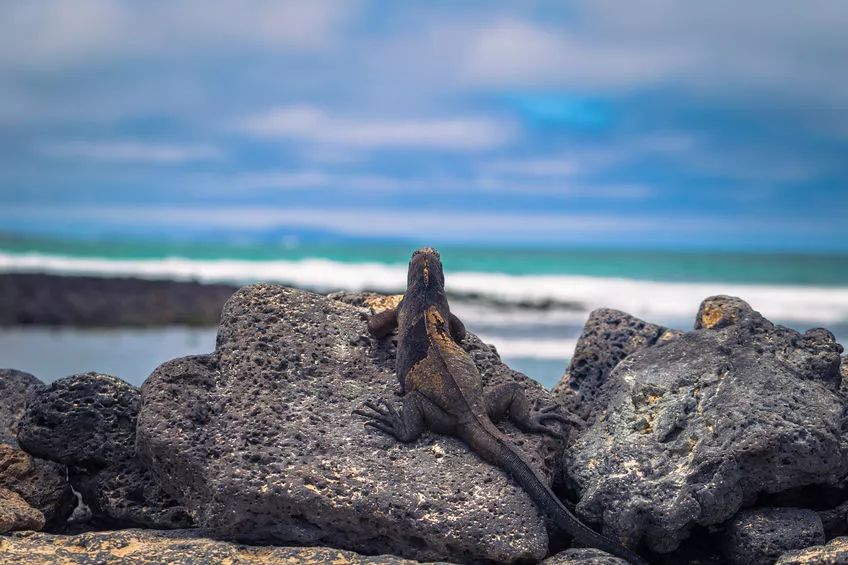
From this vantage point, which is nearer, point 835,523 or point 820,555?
point 820,555

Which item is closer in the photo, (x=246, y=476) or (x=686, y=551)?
(x=246, y=476)

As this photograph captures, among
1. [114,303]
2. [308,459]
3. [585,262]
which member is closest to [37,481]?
[308,459]

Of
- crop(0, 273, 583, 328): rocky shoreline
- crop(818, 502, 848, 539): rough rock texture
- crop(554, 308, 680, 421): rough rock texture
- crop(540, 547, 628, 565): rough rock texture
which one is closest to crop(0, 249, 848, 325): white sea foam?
crop(0, 273, 583, 328): rocky shoreline

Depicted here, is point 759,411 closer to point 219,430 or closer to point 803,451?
point 803,451

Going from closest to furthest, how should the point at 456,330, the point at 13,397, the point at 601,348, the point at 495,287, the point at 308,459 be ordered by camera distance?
the point at 308,459 < the point at 456,330 < the point at 13,397 < the point at 601,348 < the point at 495,287

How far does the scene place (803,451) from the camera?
472 cm

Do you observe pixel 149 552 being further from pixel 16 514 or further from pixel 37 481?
pixel 37 481

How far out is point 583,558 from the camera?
4.50m

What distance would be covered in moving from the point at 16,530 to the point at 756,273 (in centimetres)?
3909

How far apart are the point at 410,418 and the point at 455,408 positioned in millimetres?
267

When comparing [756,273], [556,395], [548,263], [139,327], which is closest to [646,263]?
[548,263]

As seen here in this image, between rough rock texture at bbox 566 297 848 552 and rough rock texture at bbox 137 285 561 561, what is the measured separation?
43 cm

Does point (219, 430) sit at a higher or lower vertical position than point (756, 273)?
lower

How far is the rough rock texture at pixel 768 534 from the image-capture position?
466cm
